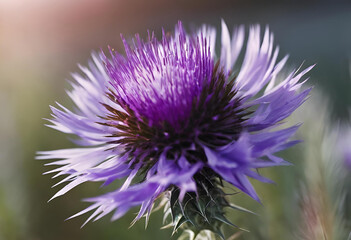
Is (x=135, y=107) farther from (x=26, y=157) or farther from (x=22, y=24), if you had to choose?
(x=22, y=24)

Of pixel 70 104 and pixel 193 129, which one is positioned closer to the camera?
pixel 193 129

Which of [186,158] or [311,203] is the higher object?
[186,158]

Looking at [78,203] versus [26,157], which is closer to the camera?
[78,203]

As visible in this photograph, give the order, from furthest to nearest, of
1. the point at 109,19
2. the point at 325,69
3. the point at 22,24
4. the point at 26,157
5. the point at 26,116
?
the point at 109,19 < the point at 325,69 < the point at 22,24 < the point at 26,116 < the point at 26,157

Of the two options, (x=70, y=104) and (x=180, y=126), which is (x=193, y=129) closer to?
(x=180, y=126)

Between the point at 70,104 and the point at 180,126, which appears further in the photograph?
the point at 70,104

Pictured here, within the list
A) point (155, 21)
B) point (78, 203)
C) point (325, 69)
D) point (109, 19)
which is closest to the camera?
point (78, 203)

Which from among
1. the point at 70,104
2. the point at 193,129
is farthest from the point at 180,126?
the point at 70,104

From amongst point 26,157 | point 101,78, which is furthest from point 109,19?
point 101,78
